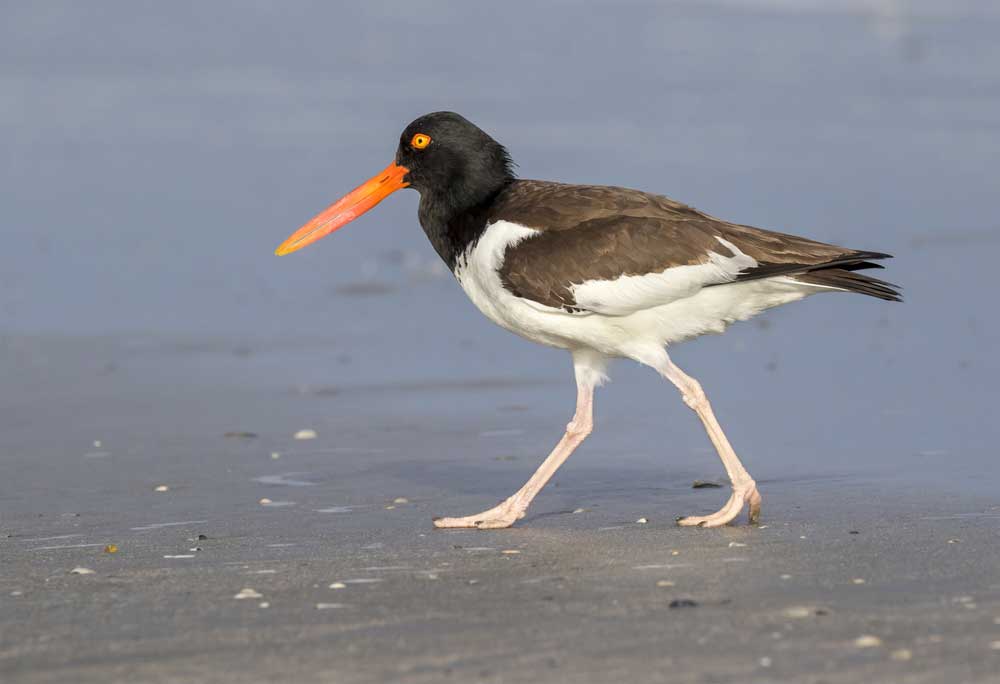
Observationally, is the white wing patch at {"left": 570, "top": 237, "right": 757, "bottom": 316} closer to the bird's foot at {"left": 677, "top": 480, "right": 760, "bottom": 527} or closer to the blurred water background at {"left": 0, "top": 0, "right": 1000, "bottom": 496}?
the bird's foot at {"left": 677, "top": 480, "right": 760, "bottom": 527}

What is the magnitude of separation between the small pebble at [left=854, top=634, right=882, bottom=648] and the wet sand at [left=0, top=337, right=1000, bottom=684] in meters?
0.02

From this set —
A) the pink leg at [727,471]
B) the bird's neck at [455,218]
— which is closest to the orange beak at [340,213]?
the bird's neck at [455,218]

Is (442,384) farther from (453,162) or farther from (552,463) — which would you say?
(552,463)

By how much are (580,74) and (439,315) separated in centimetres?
921

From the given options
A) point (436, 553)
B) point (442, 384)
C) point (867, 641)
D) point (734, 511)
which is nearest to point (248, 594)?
point (436, 553)

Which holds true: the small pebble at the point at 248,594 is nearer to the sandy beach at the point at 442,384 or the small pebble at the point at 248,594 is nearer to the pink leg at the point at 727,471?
the sandy beach at the point at 442,384

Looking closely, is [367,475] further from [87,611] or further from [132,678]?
[132,678]

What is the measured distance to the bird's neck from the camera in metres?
7.31

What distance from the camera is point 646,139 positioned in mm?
16844

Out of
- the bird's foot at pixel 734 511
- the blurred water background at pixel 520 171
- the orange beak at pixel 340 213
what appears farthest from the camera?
the blurred water background at pixel 520 171

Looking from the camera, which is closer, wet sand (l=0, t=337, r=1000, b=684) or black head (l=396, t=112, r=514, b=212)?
wet sand (l=0, t=337, r=1000, b=684)

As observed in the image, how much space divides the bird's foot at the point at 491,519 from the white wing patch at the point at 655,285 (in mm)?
871

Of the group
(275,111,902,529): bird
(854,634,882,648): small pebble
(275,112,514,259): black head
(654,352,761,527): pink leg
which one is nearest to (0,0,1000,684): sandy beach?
(854,634,882,648): small pebble

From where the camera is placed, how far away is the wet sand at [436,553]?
458cm
